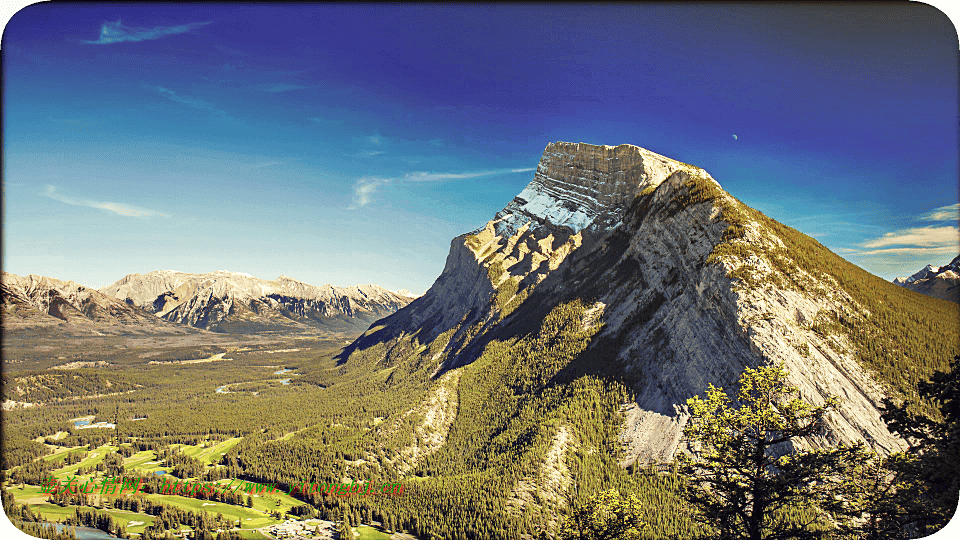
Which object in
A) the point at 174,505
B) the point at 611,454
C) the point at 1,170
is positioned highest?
the point at 1,170

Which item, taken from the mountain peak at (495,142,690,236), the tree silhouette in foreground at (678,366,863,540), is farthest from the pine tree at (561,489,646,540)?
the mountain peak at (495,142,690,236)

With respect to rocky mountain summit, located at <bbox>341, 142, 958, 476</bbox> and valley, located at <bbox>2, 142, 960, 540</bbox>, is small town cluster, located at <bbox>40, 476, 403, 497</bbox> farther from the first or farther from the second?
rocky mountain summit, located at <bbox>341, 142, 958, 476</bbox>

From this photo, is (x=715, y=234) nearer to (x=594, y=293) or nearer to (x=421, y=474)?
(x=594, y=293)

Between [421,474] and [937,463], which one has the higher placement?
[937,463]

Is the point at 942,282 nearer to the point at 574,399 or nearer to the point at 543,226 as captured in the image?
the point at 574,399

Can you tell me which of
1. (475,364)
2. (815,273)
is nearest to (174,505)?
(475,364)

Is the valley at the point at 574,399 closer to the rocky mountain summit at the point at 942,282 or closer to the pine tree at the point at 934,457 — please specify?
the pine tree at the point at 934,457

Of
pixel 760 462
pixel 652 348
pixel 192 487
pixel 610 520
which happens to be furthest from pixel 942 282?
pixel 192 487

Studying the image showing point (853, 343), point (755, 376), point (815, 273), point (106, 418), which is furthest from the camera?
point (106, 418)
